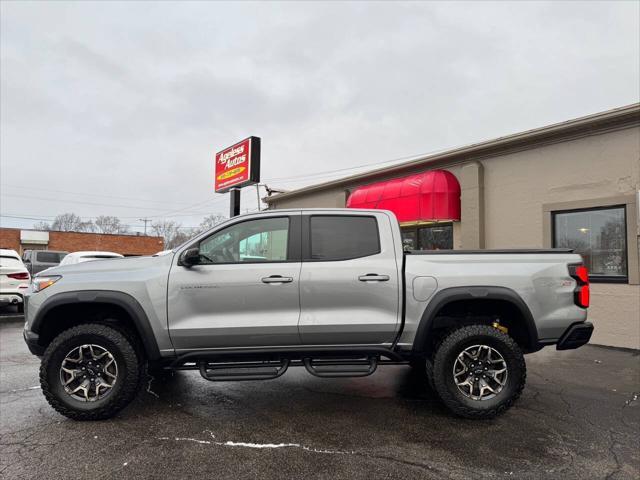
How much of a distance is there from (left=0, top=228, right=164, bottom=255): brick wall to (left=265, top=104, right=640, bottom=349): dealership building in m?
36.7

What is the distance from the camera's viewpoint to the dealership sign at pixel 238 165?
47.8ft

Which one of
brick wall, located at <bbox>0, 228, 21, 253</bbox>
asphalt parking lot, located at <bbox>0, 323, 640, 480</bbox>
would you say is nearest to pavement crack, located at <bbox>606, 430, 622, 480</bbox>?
asphalt parking lot, located at <bbox>0, 323, 640, 480</bbox>

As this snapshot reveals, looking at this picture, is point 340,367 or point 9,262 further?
point 9,262

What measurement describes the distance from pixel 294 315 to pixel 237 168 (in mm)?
12078

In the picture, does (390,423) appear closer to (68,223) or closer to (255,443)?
(255,443)

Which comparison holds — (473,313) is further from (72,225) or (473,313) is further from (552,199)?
(72,225)

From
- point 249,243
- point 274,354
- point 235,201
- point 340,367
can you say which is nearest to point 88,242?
point 235,201

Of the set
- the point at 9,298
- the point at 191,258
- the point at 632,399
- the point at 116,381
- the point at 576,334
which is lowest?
the point at 632,399

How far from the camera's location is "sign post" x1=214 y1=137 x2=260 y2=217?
1458cm

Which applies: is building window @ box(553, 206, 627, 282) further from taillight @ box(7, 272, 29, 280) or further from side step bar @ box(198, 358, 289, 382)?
taillight @ box(7, 272, 29, 280)

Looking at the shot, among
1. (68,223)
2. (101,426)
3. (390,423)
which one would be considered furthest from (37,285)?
(68,223)

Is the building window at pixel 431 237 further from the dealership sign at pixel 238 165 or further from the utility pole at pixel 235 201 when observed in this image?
the utility pole at pixel 235 201

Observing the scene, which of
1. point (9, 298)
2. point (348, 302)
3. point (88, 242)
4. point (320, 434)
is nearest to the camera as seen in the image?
point (320, 434)

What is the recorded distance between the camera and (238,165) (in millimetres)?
15227
